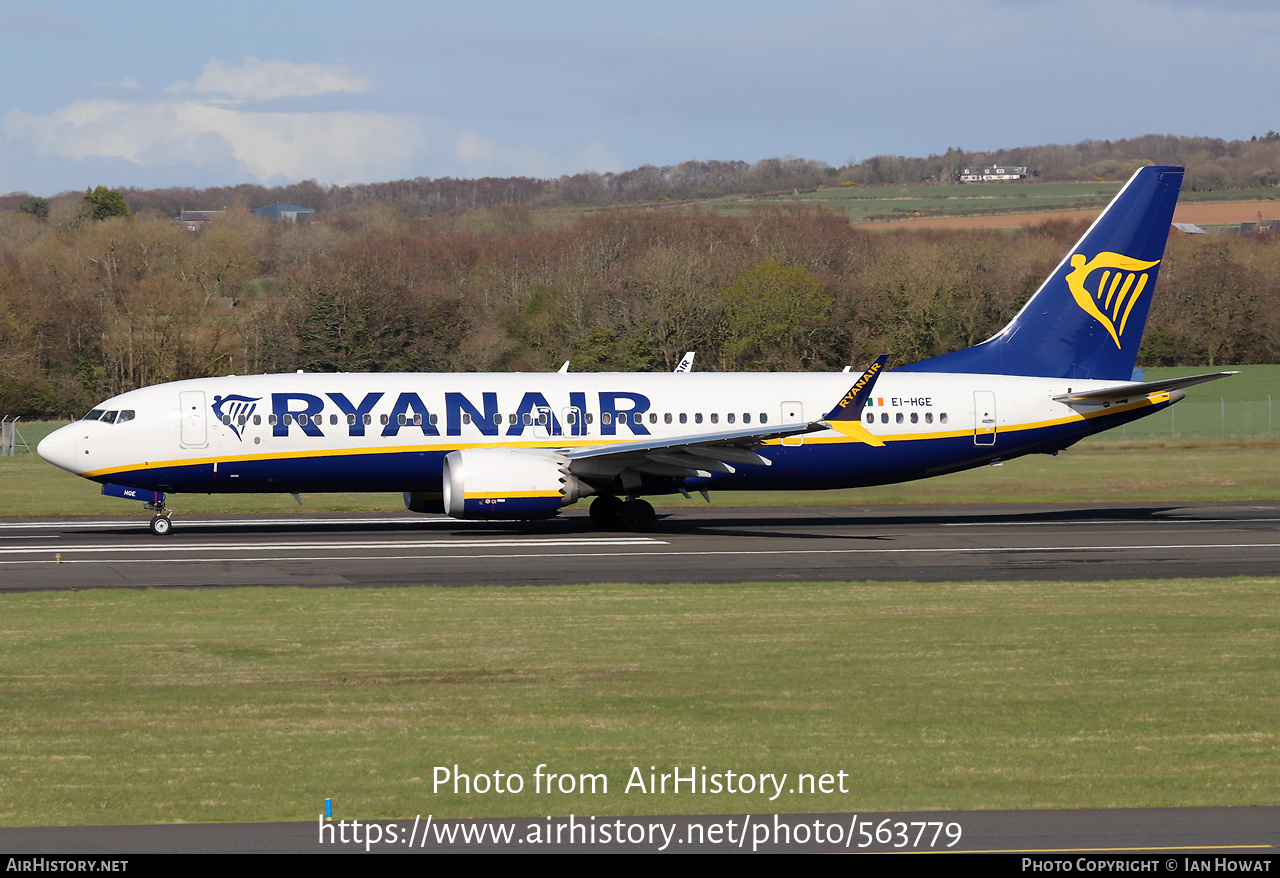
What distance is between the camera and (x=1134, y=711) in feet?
42.5

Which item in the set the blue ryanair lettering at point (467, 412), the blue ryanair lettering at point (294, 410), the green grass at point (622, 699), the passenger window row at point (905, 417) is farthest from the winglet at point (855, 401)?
the blue ryanair lettering at point (294, 410)

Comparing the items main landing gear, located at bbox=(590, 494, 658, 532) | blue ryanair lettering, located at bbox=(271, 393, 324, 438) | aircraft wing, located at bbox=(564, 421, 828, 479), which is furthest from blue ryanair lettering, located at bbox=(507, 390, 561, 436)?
blue ryanair lettering, located at bbox=(271, 393, 324, 438)

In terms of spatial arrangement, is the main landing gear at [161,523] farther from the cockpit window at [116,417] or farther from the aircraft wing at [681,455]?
the aircraft wing at [681,455]

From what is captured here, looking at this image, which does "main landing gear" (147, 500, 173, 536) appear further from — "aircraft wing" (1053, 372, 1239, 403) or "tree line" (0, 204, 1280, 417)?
"tree line" (0, 204, 1280, 417)

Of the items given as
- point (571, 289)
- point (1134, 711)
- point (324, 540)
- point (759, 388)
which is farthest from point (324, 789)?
point (571, 289)

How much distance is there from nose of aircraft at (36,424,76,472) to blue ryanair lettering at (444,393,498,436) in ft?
29.4

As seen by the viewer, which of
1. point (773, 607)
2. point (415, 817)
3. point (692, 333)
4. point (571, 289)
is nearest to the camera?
point (415, 817)

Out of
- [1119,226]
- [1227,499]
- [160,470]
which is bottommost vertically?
[1227,499]

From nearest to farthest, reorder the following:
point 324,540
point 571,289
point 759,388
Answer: point 324,540, point 759,388, point 571,289

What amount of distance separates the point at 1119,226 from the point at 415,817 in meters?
31.7

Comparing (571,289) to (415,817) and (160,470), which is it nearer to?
(160,470)

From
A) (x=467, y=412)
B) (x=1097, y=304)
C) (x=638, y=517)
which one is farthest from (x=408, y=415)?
(x=1097, y=304)

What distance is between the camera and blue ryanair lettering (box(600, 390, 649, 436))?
3250 centimetres

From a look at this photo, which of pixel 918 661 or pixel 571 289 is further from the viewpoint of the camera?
pixel 571 289
